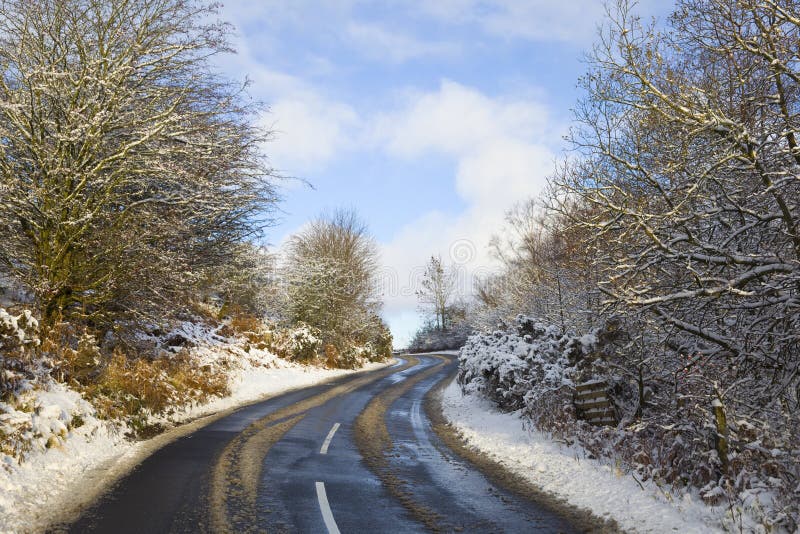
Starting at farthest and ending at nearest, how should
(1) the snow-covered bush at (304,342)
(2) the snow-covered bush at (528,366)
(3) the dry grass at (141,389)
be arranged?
(1) the snow-covered bush at (304,342) → (2) the snow-covered bush at (528,366) → (3) the dry grass at (141,389)

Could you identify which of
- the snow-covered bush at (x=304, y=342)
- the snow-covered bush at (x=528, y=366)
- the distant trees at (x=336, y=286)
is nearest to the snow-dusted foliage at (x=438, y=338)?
the distant trees at (x=336, y=286)

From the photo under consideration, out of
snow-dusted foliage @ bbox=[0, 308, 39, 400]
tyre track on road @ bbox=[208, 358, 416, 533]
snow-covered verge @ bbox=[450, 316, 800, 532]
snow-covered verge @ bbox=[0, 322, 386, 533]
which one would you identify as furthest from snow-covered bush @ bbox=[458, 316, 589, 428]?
snow-dusted foliage @ bbox=[0, 308, 39, 400]

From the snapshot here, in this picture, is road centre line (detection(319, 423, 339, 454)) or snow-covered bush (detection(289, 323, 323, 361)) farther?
snow-covered bush (detection(289, 323, 323, 361))

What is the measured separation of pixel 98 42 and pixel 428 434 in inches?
450

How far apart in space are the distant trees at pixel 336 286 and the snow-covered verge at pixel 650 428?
1732 centimetres

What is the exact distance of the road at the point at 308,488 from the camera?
5.82m

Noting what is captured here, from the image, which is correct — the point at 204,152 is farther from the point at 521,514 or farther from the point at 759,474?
the point at 759,474

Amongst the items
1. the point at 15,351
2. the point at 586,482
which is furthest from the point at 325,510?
the point at 15,351

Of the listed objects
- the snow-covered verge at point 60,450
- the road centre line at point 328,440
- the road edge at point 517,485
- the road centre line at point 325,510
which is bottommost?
the road edge at point 517,485

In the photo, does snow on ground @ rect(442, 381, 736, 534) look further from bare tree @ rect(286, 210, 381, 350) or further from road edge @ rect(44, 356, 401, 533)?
bare tree @ rect(286, 210, 381, 350)

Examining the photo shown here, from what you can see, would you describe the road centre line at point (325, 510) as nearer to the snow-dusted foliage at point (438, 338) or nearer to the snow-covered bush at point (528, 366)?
the snow-covered bush at point (528, 366)

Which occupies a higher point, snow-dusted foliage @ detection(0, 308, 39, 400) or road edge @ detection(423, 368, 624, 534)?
snow-dusted foliage @ detection(0, 308, 39, 400)

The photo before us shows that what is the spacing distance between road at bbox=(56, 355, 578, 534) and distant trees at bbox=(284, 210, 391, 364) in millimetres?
18921

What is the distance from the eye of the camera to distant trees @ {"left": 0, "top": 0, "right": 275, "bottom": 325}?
1039 centimetres
